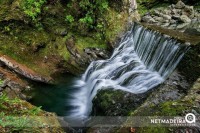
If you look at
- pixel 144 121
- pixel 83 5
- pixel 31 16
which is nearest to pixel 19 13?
pixel 31 16

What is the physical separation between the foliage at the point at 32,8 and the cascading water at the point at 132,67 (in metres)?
3.18

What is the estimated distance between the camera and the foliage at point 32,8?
39.1 ft

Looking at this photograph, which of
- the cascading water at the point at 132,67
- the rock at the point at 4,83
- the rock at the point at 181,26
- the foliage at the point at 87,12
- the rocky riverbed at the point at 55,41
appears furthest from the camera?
the rock at the point at 181,26

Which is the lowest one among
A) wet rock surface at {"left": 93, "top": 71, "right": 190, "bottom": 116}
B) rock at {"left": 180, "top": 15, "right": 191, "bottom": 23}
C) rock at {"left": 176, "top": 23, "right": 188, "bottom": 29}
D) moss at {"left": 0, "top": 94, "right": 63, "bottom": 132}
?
moss at {"left": 0, "top": 94, "right": 63, "bottom": 132}

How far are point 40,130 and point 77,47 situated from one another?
6690mm

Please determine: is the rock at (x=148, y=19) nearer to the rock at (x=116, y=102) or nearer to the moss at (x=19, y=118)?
the rock at (x=116, y=102)

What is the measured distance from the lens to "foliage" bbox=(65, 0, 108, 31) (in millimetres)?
12422

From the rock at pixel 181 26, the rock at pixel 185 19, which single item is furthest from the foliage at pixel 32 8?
the rock at pixel 185 19

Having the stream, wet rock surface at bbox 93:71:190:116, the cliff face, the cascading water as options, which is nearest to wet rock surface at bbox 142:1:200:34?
the cascading water

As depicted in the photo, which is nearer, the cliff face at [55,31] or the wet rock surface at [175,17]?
the cliff face at [55,31]

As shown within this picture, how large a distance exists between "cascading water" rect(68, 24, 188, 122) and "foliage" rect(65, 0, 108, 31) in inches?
58.2

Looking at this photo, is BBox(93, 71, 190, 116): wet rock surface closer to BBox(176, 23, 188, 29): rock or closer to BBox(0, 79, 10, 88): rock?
BBox(0, 79, 10, 88): rock

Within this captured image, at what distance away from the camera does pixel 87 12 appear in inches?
496

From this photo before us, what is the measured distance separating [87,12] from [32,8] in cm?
234
